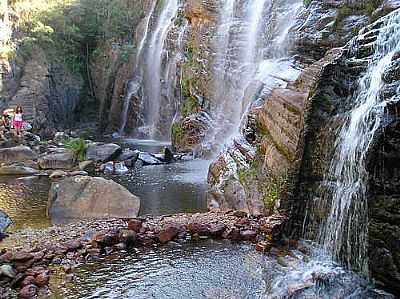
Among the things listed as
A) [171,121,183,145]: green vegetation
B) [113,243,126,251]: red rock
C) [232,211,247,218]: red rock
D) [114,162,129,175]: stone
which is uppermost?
[171,121,183,145]: green vegetation

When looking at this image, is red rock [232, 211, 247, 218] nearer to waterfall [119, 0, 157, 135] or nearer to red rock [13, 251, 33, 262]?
red rock [13, 251, 33, 262]

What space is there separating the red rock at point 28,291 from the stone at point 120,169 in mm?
8497

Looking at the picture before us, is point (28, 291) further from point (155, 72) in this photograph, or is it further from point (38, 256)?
point (155, 72)

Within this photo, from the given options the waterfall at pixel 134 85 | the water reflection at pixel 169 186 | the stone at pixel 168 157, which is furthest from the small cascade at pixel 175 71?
the water reflection at pixel 169 186

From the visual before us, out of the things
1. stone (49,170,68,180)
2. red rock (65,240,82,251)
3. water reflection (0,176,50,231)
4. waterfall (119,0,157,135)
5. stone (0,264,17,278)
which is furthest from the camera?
waterfall (119,0,157,135)

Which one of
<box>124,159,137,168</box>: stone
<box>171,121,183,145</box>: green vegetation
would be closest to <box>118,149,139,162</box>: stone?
<box>124,159,137,168</box>: stone

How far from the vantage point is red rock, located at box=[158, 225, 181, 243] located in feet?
24.6

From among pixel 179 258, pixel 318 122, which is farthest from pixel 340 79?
pixel 179 258

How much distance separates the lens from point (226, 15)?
19.0 m

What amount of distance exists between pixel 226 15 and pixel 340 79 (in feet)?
41.8

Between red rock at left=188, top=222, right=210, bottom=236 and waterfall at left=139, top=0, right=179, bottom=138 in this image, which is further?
waterfall at left=139, top=0, right=179, bottom=138

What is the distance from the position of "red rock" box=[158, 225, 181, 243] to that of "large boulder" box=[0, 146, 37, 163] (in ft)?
32.6

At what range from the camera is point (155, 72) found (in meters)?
24.3

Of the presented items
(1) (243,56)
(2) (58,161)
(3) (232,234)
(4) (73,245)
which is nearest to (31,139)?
(2) (58,161)
